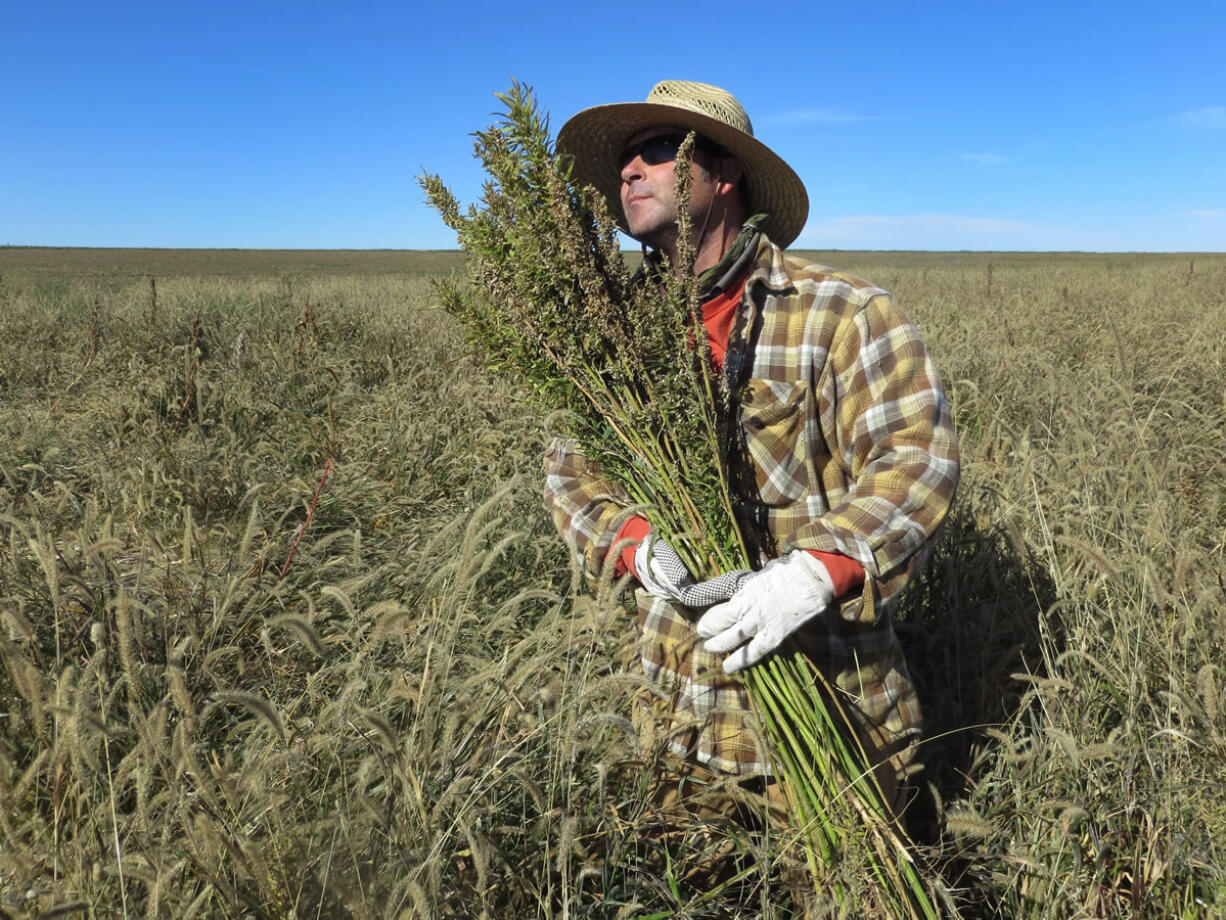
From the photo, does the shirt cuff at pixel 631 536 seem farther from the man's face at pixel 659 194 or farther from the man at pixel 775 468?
the man's face at pixel 659 194

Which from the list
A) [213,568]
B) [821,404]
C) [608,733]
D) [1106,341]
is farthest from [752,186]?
[1106,341]

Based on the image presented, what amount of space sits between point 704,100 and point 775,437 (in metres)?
0.89

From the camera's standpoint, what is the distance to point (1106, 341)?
7.49 meters

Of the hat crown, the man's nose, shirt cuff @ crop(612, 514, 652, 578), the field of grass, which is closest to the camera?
the field of grass

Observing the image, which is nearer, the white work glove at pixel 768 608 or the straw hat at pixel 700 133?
the white work glove at pixel 768 608

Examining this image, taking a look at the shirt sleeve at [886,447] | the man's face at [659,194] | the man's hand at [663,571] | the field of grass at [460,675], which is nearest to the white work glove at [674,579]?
the man's hand at [663,571]

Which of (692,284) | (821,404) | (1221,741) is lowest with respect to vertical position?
(1221,741)

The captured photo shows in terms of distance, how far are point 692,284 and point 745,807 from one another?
4.72 feet

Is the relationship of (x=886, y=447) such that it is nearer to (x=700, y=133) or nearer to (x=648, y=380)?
(x=648, y=380)

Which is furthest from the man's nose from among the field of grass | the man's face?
the field of grass

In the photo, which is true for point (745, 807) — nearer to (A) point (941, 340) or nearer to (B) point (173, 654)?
(B) point (173, 654)

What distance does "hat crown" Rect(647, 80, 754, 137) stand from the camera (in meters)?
2.02

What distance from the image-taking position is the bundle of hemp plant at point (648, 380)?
5.19 ft

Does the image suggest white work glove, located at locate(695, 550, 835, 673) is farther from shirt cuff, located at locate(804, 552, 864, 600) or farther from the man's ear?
the man's ear
